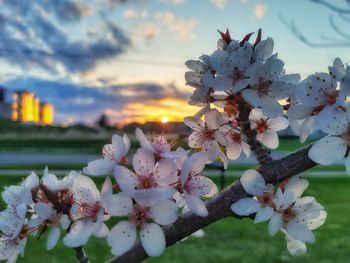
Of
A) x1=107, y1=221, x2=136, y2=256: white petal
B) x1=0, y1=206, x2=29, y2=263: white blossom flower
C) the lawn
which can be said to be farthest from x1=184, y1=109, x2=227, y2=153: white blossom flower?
the lawn

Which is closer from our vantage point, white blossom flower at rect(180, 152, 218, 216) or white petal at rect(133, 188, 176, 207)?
white petal at rect(133, 188, 176, 207)

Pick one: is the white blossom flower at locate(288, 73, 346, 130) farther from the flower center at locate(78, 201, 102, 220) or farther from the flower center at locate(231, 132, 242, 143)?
the flower center at locate(78, 201, 102, 220)

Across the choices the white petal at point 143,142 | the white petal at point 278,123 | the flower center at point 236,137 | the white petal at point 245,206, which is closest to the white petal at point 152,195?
the white petal at point 143,142

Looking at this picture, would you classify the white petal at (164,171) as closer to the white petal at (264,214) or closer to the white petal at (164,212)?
the white petal at (164,212)

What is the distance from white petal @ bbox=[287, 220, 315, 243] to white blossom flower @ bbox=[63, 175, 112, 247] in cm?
44

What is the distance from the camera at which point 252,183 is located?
1.21 metres

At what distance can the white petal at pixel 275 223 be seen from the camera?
4.07 ft

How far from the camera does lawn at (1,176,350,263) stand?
18.0ft

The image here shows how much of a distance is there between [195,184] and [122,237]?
0.21m

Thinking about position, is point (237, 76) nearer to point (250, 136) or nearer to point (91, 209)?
point (250, 136)

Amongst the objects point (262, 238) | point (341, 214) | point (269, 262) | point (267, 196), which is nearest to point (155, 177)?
point (267, 196)

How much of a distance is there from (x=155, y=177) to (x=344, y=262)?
4.84 m

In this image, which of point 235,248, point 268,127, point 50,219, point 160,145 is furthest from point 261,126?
point 235,248

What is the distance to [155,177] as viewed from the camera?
1.10 m
